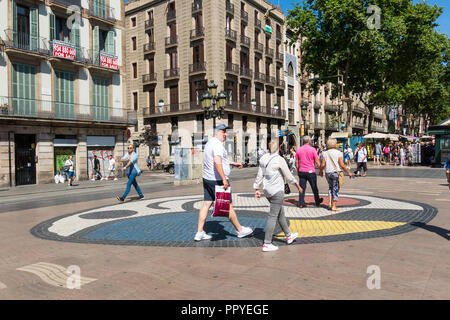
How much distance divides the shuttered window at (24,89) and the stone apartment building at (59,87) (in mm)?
56

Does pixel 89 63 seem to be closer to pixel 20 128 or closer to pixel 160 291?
pixel 20 128

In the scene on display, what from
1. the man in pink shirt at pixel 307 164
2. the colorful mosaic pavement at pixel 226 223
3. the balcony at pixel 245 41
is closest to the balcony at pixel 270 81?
the balcony at pixel 245 41

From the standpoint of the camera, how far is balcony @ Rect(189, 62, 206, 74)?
124 feet

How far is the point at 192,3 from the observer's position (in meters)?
38.9

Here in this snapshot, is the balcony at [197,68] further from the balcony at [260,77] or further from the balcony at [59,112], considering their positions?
the balcony at [59,112]

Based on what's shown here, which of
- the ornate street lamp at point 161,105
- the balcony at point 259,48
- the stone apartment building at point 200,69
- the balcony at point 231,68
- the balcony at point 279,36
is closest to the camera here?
the stone apartment building at point 200,69

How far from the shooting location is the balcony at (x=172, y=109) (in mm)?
→ 38562

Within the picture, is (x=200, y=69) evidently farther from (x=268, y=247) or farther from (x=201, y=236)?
(x=268, y=247)

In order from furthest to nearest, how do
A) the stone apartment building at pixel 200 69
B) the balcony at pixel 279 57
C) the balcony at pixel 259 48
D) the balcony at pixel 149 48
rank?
the balcony at pixel 279 57, the balcony at pixel 259 48, the balcony at pixel 149 48, the stone apartment building at pixel 200 69

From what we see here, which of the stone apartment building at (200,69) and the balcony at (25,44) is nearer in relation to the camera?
the balcony at (25,44)

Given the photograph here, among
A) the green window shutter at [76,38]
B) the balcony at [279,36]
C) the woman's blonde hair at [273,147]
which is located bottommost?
the woman's blonde hair at [273,147]

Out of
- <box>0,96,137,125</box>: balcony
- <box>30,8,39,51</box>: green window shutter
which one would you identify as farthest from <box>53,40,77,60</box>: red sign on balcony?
<box>0,96,137,125</box>: balcony

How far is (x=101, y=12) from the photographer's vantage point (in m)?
26.3

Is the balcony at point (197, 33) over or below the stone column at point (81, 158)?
over
